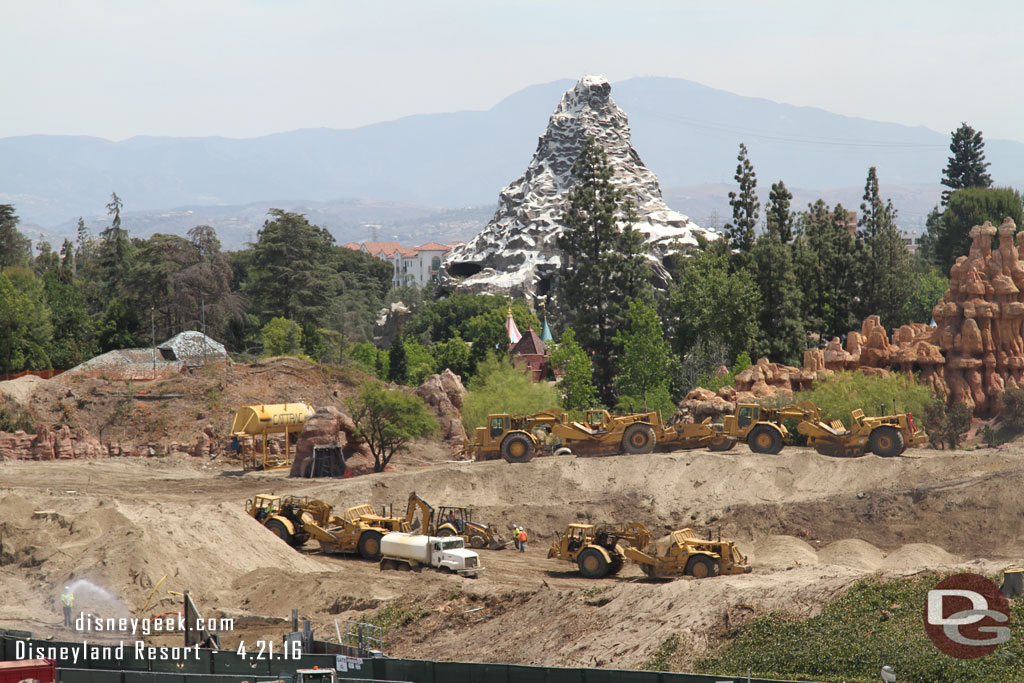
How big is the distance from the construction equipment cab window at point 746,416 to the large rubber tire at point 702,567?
14301 millimetres

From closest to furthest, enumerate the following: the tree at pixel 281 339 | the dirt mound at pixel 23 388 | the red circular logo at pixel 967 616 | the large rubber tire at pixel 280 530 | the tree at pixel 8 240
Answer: the red circular logo at pixel 967 616 < the large rubber tire at pixel 280 530 < the dirt mound at pixel 23 388 < the tree at pixel 281 339 < the tree at pixel 8 240

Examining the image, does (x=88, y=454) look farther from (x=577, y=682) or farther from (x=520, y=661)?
(x=577, y=682)

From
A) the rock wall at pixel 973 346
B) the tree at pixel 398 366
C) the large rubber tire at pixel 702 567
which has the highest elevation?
the rock wall at pixel 973 346

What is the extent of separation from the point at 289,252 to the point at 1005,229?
61.3 m

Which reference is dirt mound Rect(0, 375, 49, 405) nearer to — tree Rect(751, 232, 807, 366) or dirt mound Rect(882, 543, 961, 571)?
tree Rect(751, 232, 807, 366)

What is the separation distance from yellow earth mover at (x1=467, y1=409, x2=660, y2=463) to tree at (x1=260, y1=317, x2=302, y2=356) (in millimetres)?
42226

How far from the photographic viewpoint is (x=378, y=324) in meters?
130

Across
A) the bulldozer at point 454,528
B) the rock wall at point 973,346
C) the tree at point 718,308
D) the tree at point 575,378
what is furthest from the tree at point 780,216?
the bulldozer at point 454,528

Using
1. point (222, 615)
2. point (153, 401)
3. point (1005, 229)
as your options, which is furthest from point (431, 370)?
point (222, 615)

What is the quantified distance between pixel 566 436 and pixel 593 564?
1343cm

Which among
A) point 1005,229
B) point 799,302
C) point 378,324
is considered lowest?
point 378,324

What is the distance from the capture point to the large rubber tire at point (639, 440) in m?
47.1

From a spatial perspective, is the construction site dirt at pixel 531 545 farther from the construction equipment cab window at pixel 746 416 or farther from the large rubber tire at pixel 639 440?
the construction equipment cab window at pixel 746 416

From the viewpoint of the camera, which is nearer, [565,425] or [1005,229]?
[565,425]
